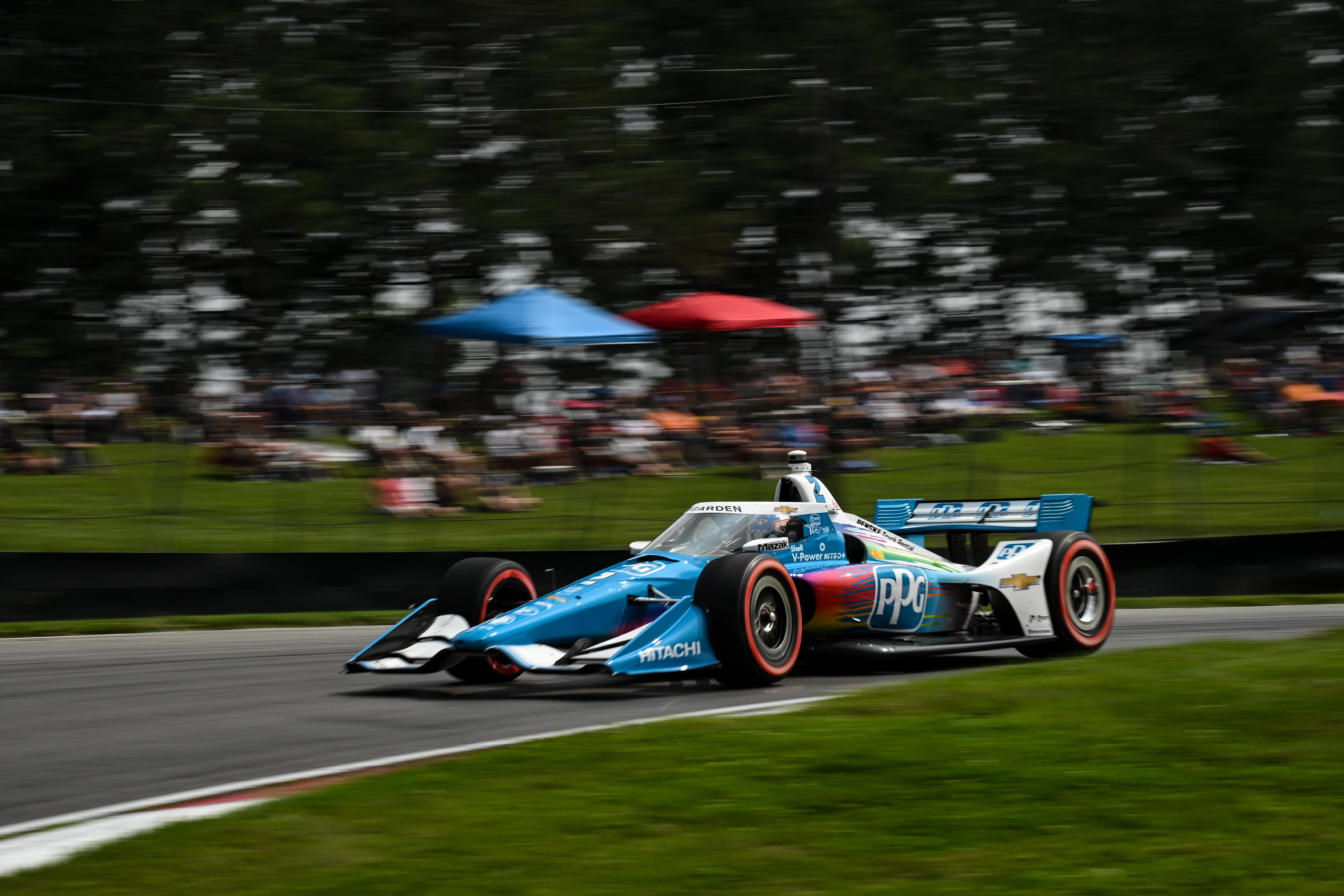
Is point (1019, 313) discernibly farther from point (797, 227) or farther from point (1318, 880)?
point (1318, 880)

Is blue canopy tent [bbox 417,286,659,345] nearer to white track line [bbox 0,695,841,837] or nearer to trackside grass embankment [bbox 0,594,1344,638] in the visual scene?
trackside grass embankment [bbox 0,594,1344,638]

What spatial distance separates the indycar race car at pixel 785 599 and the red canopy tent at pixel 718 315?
32.0 ft

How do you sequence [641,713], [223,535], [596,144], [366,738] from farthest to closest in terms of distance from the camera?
[596,144], [223,535], [641,713], [366,738]

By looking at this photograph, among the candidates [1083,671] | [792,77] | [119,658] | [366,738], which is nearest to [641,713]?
[366,738]

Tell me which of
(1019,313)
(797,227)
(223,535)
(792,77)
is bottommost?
(223,535)

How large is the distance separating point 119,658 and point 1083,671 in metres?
6.91

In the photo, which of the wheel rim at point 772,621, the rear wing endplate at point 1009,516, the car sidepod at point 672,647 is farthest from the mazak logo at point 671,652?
the rear wing endplate at point 1009,516

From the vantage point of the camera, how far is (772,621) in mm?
9609

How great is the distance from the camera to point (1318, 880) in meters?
4.60

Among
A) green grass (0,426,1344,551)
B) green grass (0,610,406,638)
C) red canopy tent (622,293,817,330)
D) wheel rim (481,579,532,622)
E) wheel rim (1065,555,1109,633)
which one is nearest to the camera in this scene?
wheel rim (481,579,532,622)

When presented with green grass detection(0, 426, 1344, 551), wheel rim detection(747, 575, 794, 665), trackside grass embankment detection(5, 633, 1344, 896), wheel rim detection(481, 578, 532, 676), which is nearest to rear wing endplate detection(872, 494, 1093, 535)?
wheel rim detection(747, 575, 794, 665)

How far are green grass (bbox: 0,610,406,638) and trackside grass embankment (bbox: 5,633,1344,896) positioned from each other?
7457 mm

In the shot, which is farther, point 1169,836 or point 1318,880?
point 1169,836

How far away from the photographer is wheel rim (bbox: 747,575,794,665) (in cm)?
934
